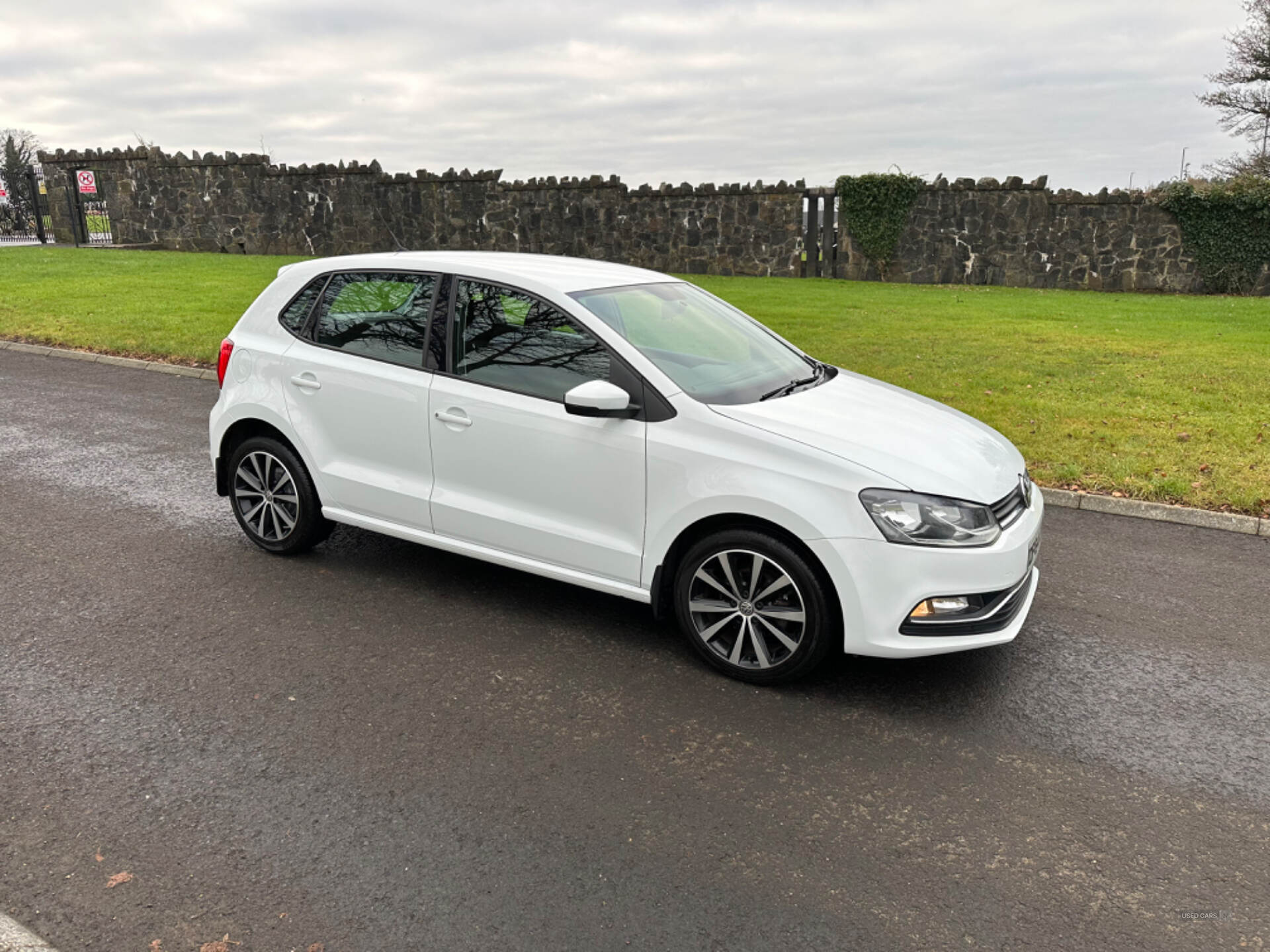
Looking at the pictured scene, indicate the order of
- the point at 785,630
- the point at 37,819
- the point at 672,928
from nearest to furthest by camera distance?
the point at 672,928, the point at 37,819, the point at 785,630

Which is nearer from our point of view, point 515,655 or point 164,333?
point 515,655

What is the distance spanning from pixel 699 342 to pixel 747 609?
1.50 m

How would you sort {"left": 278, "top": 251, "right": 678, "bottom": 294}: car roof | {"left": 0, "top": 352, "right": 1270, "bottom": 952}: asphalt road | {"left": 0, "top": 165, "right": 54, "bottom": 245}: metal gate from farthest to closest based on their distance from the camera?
{"left": 0, "top": 165, "right": 54, "bottom": 245}: metal gate, {"left": 278, "top": 251, "right": 678, "bottom": 294}: car roof, {"left": 0, "top": 352, "right": 1270, "bottom": 952}: asphalt road

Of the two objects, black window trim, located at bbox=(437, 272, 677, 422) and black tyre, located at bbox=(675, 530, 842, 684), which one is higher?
black window trim, located at bbox=(437, 272, 677, 422)

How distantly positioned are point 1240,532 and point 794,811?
465 centimetres

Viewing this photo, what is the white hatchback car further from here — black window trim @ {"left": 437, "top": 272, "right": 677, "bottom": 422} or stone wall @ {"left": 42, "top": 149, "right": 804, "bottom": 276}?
stone wall @ {"left": 42, "top": 149, "right": 804, "bottom": 276}

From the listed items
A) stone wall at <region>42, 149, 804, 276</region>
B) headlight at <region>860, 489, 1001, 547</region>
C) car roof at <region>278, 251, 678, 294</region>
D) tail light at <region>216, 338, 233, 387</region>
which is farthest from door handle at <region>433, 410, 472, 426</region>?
stone wall at <region>42, 149, 804, 276</region>

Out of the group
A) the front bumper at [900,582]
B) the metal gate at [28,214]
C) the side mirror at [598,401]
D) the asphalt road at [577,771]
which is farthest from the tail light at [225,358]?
the metal gate at [28,214]

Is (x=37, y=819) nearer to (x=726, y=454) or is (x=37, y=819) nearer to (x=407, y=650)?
(x=407, y=650)

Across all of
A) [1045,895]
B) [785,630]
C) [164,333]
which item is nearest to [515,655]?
[785,630]

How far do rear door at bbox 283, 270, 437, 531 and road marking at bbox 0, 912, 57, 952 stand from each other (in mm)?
2519

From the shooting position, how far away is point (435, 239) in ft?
95.2

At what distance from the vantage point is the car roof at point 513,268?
479cm

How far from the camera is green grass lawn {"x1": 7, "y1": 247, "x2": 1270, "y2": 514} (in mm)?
7691
